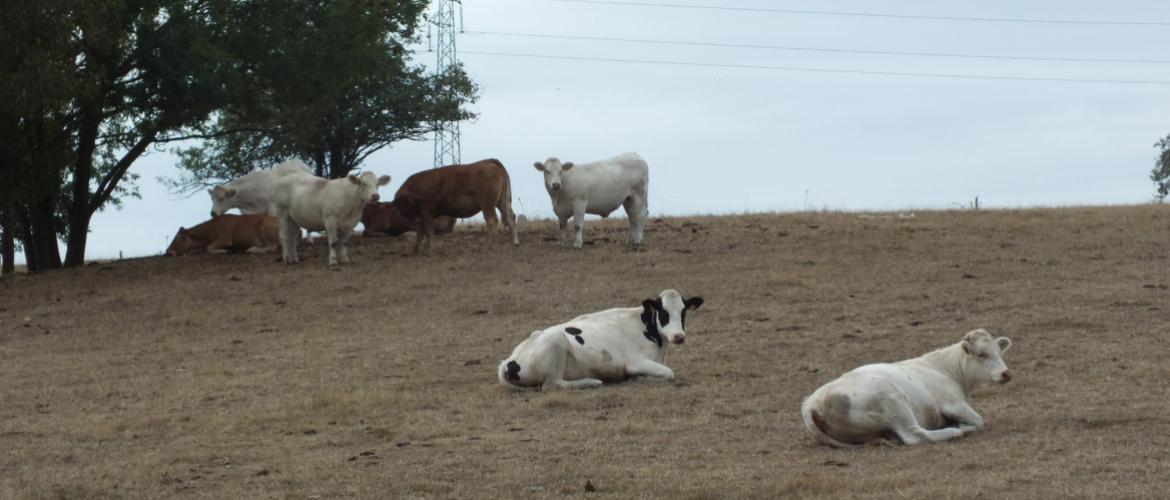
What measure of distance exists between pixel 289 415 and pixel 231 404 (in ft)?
4.32

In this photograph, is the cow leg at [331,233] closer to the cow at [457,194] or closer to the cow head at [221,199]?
the cow at [457,194]

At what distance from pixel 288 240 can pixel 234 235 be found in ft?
6.50

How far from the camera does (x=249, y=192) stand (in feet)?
101

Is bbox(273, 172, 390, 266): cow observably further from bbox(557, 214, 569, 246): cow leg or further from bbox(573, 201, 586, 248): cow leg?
bbox(573, 201, 586, 248): cow leg

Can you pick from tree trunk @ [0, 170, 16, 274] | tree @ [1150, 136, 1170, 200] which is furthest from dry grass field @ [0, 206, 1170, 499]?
tree @ [1150, 136, 1170, 200]

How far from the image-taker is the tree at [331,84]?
29.9 m

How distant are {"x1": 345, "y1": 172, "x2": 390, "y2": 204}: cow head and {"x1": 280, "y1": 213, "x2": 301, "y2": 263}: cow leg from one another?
1.51 metres

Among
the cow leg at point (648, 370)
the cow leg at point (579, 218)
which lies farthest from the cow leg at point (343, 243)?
the cow leg at point (648, 370)

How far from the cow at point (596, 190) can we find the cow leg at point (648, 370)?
44.3 feet

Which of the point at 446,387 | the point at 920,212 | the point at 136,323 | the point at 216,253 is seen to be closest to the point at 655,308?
the point at 446,387

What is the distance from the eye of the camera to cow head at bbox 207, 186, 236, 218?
3086cm

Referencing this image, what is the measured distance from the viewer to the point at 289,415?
13789 mm

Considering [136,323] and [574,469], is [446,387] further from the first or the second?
[136,323]

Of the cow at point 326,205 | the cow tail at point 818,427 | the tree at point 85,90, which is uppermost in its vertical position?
the tree at point 85,90
